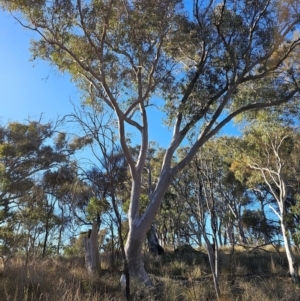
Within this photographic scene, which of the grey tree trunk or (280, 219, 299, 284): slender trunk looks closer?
(280, 219, 299, 284): slender trunk

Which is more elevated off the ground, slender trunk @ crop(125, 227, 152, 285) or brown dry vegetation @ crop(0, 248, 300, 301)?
slender trunk @ crop(125, 227, 152, 285)

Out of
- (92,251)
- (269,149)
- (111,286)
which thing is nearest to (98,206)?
(92,251)

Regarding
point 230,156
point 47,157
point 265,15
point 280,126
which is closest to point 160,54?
point 265,15

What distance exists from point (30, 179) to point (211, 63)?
10.3 metres

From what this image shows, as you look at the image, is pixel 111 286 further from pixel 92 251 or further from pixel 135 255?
pixel 92 251

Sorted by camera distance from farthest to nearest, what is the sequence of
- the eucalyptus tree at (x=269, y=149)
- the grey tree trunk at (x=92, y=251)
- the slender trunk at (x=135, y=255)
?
1. the eucalyptus tree at (x=269, y=149)
2. the grey tree trunk at (x=92, y=251)
3. the slender trunk at (x=135, y=255)

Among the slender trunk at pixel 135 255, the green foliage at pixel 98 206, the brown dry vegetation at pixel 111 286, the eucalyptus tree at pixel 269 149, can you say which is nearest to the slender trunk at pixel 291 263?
the brown dry vegetation at pixel 111 286

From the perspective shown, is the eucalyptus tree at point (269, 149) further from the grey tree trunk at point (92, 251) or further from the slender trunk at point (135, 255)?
the grey tree trunk at point (92, 251)

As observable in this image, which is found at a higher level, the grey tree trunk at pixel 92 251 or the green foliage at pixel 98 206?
the green foliage at pixel 98 206

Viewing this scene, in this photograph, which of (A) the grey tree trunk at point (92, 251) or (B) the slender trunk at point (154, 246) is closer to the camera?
(A) the grey tree trunk at point (92, 251)

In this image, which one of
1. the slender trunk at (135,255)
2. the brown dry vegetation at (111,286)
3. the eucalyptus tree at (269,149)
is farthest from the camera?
the eucalyptus tree at (269,149)

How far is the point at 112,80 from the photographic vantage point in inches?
408

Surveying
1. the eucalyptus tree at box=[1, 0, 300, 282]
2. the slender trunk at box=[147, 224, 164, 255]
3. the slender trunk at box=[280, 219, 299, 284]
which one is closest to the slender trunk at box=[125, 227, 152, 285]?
the eucalyptus tree at box=[1, 0, 300, 282]

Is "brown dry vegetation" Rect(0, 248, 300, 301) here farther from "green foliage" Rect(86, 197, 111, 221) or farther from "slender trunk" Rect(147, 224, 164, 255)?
"slender trunk" Rect(147, 224, 164, 255)
